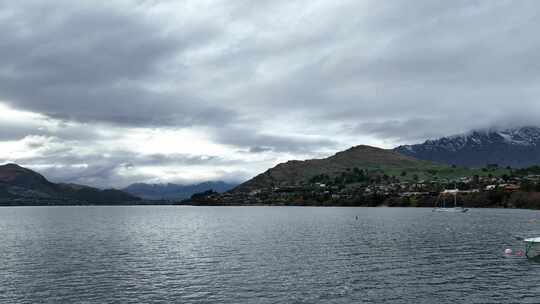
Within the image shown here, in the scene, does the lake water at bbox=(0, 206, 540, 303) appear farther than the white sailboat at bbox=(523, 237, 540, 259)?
No

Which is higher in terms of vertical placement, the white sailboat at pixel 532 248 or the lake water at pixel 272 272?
the white sailboat at pixel 532 248

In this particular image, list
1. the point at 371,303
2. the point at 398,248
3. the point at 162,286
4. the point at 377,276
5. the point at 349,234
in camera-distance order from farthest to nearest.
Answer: the point at 349,234, the point at 398,248, the point at 377,276, the point at 162,286, the point at 371,303

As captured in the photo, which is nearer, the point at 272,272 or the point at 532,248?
the point at 272,272

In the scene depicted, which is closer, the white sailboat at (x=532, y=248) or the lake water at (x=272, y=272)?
the lake water at (x=272, y=272)

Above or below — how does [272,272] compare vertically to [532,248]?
below

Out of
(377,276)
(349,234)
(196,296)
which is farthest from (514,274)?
(349,234)

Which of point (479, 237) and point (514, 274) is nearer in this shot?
point (514, 274)

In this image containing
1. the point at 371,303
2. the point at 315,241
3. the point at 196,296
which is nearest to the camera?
the point at 371,303

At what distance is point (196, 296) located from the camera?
65.6 meters

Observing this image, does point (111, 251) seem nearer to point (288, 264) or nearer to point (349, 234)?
point (288, 264)

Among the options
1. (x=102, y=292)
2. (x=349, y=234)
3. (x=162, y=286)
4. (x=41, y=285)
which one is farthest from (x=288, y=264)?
(x=349, y=234)

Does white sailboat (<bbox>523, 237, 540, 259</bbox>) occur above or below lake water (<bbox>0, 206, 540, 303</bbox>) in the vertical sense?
above

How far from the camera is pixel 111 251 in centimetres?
11444

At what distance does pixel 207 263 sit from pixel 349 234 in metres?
68.5
